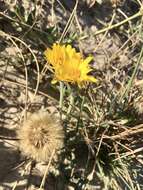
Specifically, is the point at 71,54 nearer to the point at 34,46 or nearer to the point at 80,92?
the point at 80,92

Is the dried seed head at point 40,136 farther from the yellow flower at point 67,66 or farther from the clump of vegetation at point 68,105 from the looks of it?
the yellow flower at point 67,66

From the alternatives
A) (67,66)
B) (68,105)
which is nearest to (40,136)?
(67,66)

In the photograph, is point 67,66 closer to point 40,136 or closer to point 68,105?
point 40,136

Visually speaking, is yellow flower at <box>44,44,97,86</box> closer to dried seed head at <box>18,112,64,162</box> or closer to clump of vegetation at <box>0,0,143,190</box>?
clump of vegetation at <box>0,0,143,190</box>

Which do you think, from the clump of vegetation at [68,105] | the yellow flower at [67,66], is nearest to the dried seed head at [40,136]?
the clump of vegetation at [68,105]

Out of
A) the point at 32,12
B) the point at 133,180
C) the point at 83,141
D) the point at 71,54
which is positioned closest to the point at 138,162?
the point at 133,180

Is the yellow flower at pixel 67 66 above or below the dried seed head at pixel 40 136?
above
